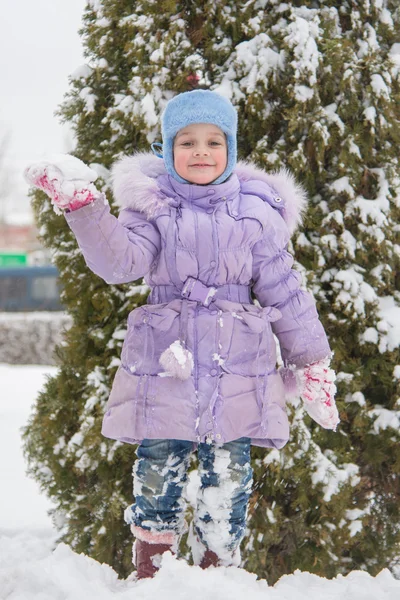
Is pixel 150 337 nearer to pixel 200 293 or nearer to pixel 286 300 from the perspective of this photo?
pixel 200 293

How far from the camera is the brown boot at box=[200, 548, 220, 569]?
8.24 feet

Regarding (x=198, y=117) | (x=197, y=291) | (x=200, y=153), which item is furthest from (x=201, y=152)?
(x=197, y=291)

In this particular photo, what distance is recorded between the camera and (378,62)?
3246 mm

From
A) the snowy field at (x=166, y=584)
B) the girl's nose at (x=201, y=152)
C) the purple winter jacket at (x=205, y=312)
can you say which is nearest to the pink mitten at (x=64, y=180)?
the purple winter jacket at (x=205, y=312)

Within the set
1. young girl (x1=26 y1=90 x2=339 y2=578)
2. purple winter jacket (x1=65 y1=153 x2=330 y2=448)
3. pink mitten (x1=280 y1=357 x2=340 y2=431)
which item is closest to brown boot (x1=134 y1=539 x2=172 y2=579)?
young girl (x1=26 y1=90 x2=339 y2=578)

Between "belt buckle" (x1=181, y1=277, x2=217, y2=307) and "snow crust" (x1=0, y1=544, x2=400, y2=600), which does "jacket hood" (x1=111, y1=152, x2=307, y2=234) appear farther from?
"snow crust" (x1=0, y1=544, x2=400, y2=600)

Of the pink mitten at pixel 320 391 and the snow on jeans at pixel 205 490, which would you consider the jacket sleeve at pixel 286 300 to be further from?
the snow on jeans at pixel 205 490

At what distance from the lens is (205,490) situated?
2.54 meters

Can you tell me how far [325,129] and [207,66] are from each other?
657mm

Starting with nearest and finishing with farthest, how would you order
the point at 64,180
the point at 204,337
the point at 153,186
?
1. the point at 64,180
2. the point at 204,337
3. the point at 153,186

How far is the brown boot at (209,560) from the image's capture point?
8.24 feet

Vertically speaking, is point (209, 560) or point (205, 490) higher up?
point (205, 490)

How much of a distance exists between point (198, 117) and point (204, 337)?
798mm

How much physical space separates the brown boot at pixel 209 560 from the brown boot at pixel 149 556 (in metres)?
0.13
